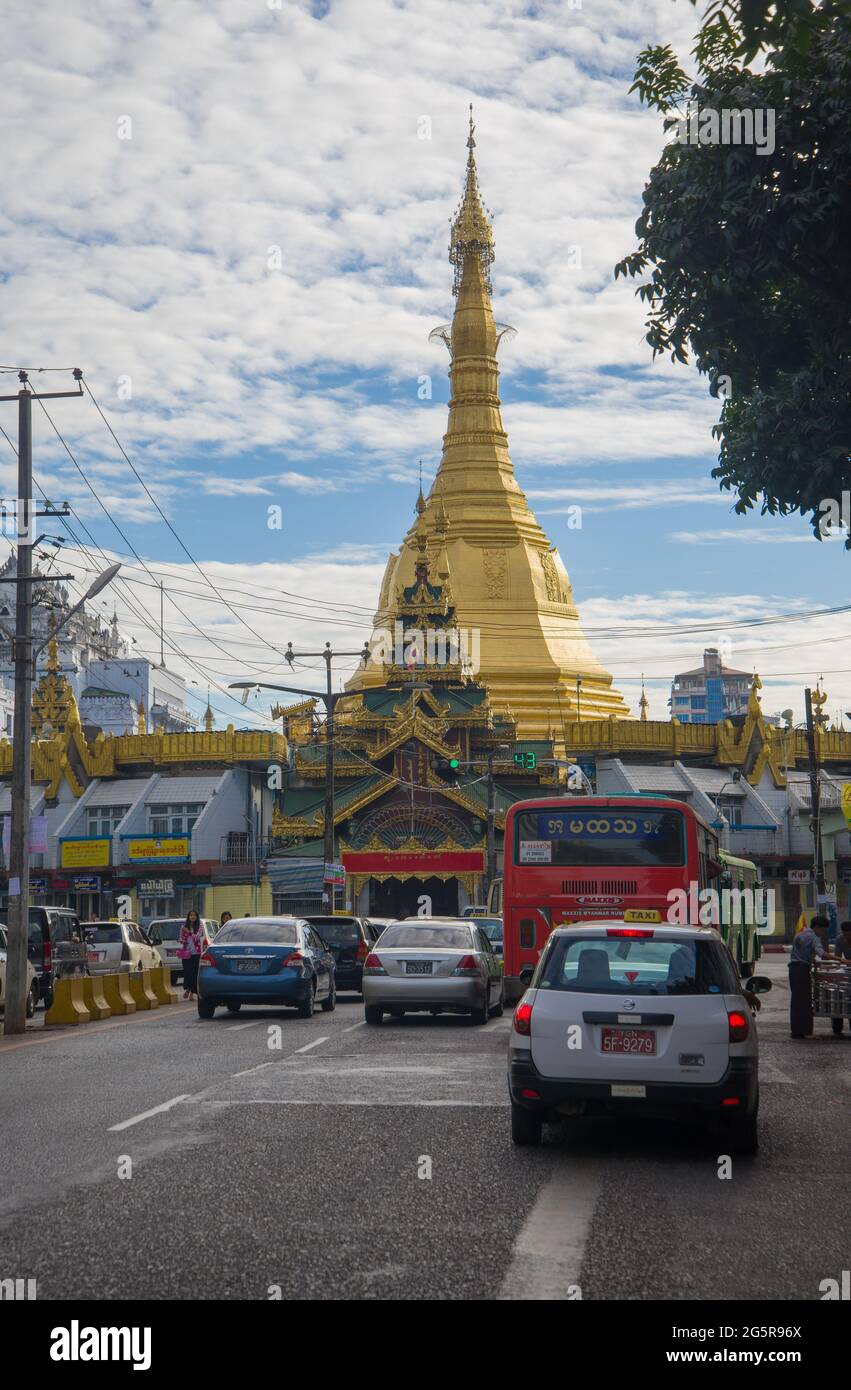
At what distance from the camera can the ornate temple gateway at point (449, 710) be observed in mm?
58781

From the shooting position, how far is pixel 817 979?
2214 cm

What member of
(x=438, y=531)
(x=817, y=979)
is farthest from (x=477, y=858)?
(x=817, y=979)

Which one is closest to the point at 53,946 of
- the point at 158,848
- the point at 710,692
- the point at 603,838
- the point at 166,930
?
the point at 603,838

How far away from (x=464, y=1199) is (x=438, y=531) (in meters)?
62.3

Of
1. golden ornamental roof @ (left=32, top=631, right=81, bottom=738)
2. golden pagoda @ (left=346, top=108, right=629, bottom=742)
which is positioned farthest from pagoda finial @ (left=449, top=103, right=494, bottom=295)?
golden ornamental roof @ (left=32, top=631, right=81, bottom=738)

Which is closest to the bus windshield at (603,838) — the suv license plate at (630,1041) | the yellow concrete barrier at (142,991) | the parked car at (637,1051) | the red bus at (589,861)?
the red bus at (589,861)

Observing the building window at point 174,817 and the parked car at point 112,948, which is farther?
the building window at point 174,817

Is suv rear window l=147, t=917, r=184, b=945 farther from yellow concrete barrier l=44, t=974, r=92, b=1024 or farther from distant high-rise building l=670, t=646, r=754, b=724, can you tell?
distant high-rise building l=670, t=646, r=754, b=724

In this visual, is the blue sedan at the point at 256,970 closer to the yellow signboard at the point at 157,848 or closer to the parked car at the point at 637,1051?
the parked car at the point at 637,1051

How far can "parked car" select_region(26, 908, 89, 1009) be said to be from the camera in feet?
95.5

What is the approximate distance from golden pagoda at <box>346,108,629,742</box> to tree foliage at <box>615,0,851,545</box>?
45779mm

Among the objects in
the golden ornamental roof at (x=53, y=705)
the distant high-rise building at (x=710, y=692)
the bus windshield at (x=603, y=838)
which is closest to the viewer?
the bus windshield at (x=603, y=838)

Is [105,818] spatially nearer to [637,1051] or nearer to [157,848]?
[157,848]

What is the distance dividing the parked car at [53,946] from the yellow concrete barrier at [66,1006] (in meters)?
3.09
